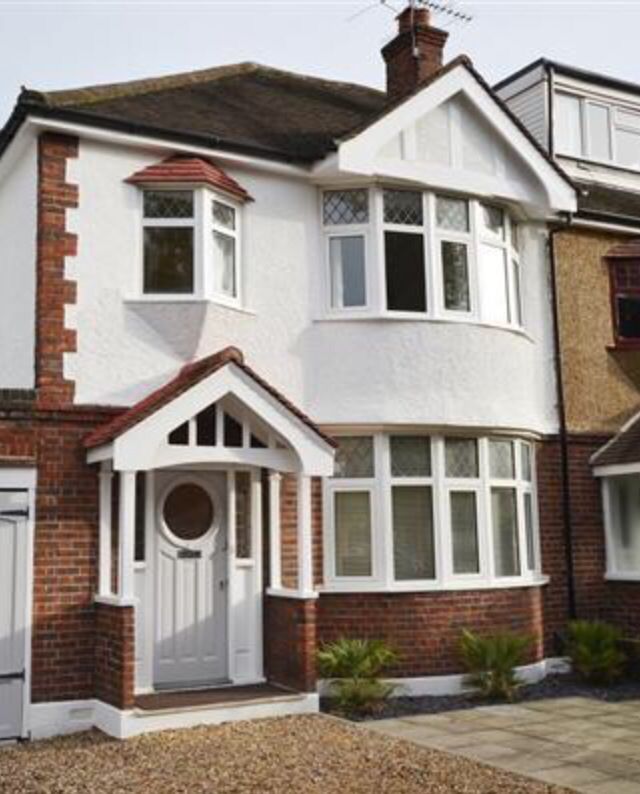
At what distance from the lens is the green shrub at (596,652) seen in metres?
11.5

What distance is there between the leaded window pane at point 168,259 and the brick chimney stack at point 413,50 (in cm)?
441

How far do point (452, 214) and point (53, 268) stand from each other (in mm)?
4904

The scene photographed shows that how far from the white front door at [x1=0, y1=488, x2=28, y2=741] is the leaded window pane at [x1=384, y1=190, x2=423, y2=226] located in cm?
537

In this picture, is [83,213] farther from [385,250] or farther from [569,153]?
[569,153]

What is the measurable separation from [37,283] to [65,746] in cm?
453

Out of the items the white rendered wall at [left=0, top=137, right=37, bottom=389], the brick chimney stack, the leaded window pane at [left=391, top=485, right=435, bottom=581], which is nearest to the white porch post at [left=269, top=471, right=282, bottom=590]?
the leaded window pane at [left=391, top=485, right=435, bottom=581]

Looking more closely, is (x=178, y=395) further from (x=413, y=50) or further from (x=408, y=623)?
(x=413, y=50)

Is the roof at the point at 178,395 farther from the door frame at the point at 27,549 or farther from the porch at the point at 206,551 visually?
the door frame at the point at 27,549

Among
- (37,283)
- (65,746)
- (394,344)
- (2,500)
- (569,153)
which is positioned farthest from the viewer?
(569,153)

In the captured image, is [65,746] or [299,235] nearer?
[65,746]

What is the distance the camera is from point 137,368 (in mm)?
10203

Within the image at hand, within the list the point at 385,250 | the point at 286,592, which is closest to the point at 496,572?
the point at 286,592

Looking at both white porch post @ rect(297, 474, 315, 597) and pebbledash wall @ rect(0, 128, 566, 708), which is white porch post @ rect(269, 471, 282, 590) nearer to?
pebbledash wall @ rect(0, 128, 566, 708)

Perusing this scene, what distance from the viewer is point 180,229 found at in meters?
10.6
